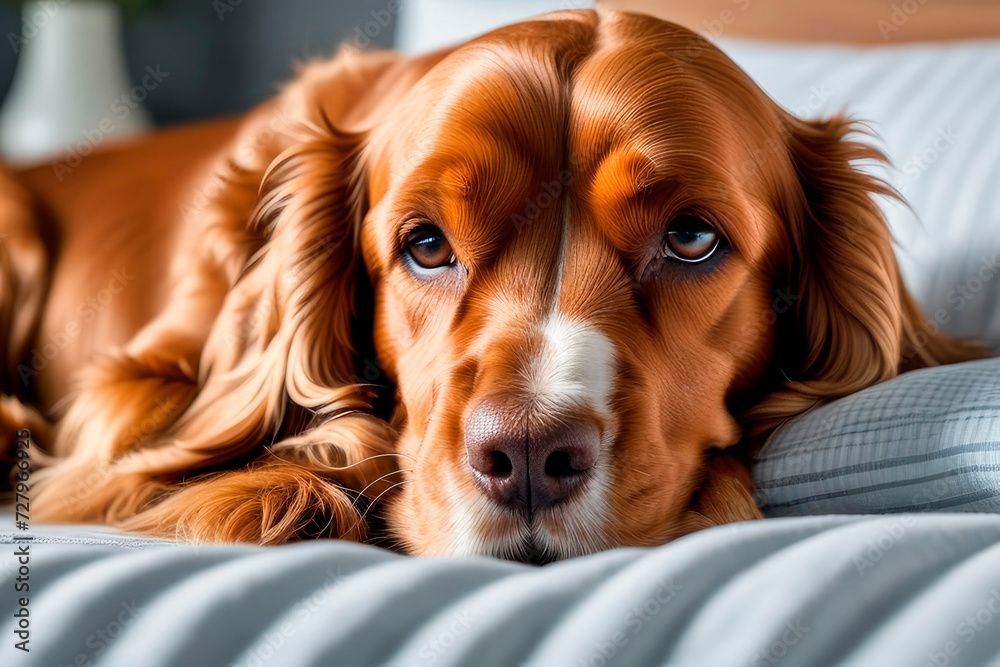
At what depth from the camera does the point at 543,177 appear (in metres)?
1.39

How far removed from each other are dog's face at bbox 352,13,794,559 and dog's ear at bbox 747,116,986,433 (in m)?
0.10

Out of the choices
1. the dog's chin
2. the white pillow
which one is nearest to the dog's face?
the dog's chin

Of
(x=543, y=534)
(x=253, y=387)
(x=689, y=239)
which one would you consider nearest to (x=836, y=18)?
(x=689, y=239)

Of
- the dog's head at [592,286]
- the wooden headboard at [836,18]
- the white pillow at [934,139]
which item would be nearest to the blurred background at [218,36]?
the wooden headboard at [836,18]

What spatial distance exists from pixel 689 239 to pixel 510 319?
33cm

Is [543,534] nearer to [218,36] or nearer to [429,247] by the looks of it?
[429,247]

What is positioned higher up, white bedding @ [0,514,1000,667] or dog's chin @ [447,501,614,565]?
white bedding @ [0,514,1000,667]

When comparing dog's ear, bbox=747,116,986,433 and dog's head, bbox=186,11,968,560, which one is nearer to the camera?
dog's head, bbox=186,11,968,560

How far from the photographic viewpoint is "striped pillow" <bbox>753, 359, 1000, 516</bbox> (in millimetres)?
1177

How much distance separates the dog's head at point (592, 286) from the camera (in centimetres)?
119

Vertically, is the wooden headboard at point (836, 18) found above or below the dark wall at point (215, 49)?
above

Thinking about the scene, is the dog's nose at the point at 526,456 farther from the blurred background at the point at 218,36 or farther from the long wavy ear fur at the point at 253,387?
the blurred background at the point at 218,36

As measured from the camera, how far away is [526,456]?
1.12 m

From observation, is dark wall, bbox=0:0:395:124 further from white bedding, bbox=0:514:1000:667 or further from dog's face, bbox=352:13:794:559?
white bedding, bbox=0:514:1000:667
